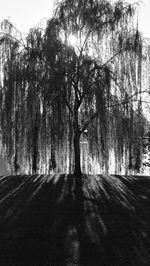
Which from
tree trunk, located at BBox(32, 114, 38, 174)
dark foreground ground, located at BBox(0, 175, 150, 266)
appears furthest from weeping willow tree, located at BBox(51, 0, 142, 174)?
dark foreground ground, located at BBox(0, 175, 150, 266)

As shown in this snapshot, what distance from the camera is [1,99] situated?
11.4 meters

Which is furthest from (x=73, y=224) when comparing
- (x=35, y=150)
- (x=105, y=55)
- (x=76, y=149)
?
(x=105, y=55)

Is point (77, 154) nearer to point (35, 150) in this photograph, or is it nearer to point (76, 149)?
point (76, 149)

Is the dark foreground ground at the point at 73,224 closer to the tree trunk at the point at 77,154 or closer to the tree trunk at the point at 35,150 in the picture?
the tree trunk at the point at 77,154

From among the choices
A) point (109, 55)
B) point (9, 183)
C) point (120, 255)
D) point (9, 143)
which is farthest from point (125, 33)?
point (120, 255)

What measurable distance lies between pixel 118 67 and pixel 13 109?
159 inches

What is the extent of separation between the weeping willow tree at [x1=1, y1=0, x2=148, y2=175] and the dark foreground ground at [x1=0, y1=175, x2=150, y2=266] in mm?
1667

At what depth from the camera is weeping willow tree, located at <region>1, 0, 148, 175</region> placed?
424 inches

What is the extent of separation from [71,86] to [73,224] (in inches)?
222

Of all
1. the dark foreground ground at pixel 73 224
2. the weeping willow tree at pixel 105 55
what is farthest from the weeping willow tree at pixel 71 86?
the dark foreground ground at pixel 73 224

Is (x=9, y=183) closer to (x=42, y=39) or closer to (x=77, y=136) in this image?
(x=77, y=136)

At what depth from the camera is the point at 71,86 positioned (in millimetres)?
10758

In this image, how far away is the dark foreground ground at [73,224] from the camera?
480cm

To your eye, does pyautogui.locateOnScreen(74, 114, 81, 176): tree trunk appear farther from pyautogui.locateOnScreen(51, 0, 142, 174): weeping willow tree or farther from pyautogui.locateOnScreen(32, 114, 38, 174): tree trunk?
pyautogui.locateOnScreen(32, 114, 38, 174): tree trunk
